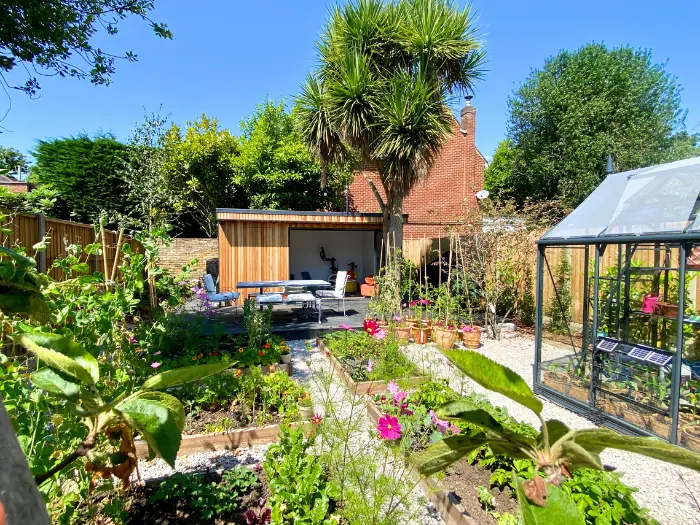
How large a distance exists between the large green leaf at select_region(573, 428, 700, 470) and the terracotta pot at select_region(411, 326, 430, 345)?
235 inches

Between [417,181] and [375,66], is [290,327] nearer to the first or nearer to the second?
[417,181]

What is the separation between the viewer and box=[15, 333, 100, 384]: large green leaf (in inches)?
23.5

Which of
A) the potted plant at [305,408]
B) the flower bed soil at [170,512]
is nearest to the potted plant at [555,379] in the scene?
the potted plant at [305,408]

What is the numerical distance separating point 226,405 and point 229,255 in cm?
691

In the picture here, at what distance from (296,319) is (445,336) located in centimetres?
326

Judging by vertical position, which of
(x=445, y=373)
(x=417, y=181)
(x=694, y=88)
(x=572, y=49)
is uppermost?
(x=572, y=49)

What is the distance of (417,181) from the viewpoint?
8.83 m

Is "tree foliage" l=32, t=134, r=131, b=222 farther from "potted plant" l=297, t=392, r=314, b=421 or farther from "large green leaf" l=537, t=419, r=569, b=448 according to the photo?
"large green leaf" l=537, t=419, r=569, b=448

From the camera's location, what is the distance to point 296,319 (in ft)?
26.2

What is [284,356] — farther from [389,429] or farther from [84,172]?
[84,172]

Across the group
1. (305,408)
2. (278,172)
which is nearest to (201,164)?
(278,172)

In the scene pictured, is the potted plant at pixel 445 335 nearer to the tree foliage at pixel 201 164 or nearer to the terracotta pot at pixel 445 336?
the terracotta pot at pixel 445 336

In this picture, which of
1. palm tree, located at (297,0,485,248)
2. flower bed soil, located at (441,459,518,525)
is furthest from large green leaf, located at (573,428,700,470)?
palm tree, located at (297,0,485,248)

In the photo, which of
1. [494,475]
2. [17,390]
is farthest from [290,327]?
[17,390]
